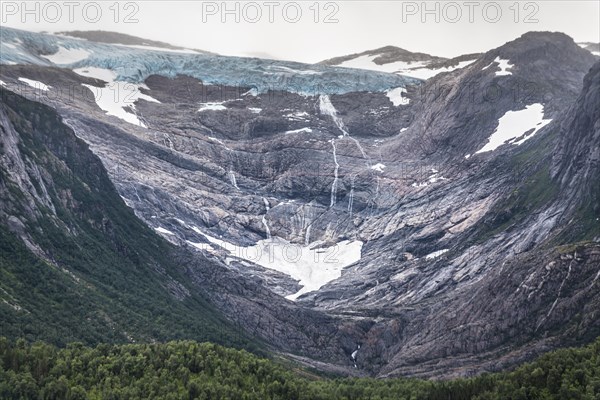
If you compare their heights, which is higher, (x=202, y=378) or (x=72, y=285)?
(x=72, y=285)

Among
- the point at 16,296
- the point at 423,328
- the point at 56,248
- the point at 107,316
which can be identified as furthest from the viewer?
the point at 423,328

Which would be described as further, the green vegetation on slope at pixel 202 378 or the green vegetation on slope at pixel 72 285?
the green vegetation on slope at pixel 72 285

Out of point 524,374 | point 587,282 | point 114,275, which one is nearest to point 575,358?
point 524,374

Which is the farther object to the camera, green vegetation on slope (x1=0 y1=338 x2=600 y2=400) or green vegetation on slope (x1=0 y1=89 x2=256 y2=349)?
green vegetation on slope (x1=0 y1=89 x2=256 y2=349)

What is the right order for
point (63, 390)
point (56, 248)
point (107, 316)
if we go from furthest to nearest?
point (56, 248) → point (107, 316) → point (63, 390)

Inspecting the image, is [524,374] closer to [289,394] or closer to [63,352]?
[289,394]

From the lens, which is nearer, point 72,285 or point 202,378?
point 202,378

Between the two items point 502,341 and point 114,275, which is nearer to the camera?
point 502,341

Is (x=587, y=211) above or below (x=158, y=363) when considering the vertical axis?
above
